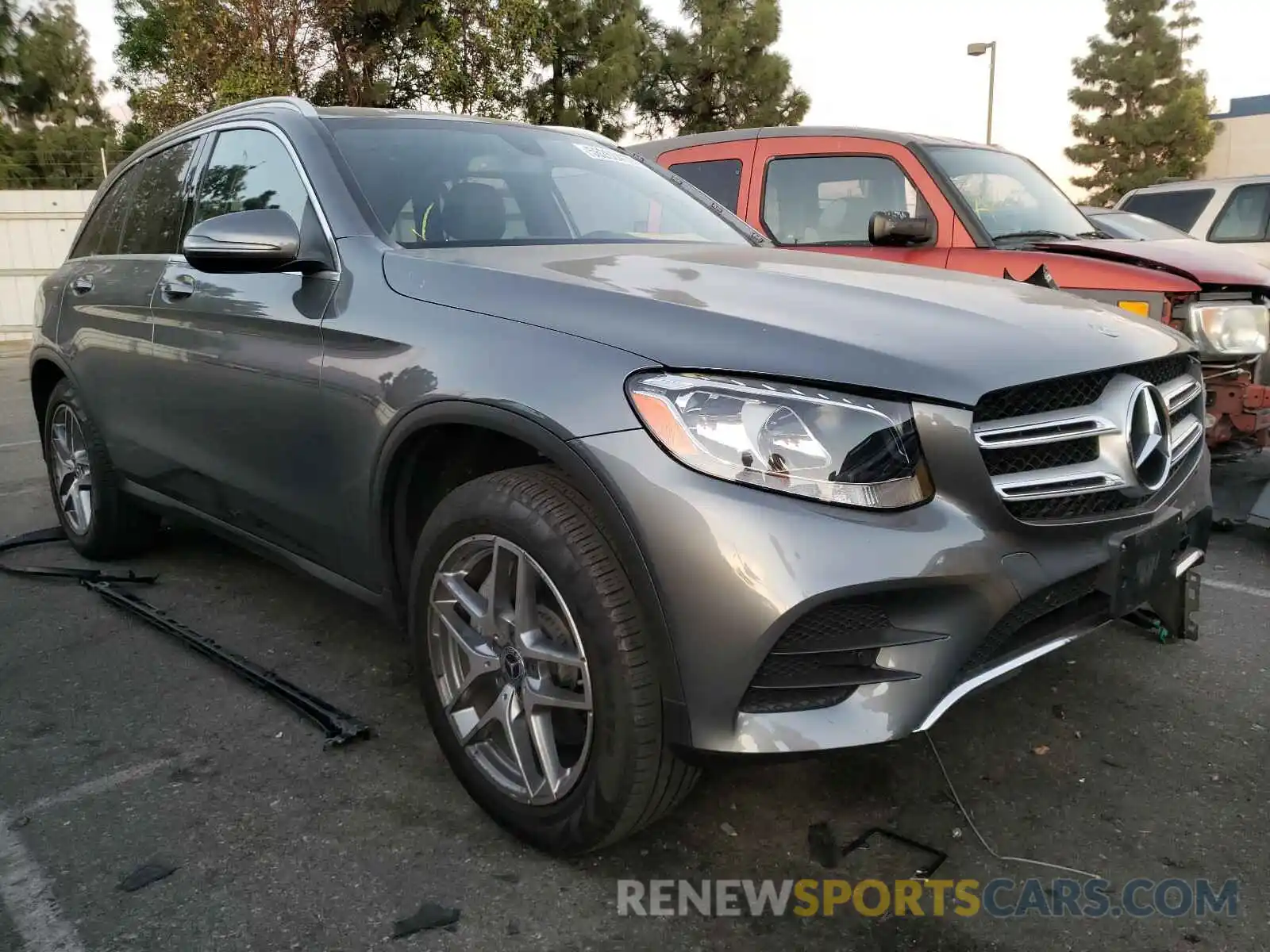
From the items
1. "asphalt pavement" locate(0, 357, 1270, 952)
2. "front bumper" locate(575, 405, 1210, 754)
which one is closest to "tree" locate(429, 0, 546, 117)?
"asphalt pavement" locate(0, 357, 1270, 952)

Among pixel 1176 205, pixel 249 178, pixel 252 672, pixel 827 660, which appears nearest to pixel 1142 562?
pixel 827 660

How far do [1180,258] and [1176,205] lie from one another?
17.9 feet

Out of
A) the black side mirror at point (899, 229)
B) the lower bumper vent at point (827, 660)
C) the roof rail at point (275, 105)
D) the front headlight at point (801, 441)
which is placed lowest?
the lower bumper vent at point (827, 660)

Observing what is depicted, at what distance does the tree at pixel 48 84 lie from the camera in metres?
39.1

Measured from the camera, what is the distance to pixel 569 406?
207cm

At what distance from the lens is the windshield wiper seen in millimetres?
5469

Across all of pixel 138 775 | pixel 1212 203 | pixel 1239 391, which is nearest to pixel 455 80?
pixel 1212 203

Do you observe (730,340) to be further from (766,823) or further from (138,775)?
(138,775)

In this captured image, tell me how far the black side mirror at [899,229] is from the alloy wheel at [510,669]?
3.21 meters

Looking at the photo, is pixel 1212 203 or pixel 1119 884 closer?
pixel 1119 884

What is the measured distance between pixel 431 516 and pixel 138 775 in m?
1.12

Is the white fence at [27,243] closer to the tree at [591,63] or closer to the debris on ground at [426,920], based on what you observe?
the tree at [591,63]

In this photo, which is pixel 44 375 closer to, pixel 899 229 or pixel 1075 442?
pixel 899 229

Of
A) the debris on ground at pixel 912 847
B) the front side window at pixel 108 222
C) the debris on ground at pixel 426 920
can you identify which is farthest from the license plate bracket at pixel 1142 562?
the front side window at pixel 108 222
